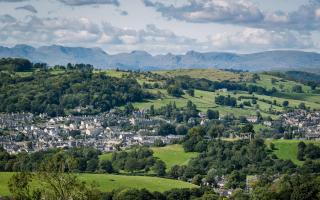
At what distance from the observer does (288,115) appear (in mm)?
168500

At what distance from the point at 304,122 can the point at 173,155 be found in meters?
64.7

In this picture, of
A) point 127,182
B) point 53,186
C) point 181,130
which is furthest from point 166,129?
point 53,186

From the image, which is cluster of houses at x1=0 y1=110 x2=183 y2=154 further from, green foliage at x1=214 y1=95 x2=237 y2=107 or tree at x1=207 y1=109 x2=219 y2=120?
green foliage at x1=214 y1=95 x2=237 y2=107

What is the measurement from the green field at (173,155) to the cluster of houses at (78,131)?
1243 centimetres

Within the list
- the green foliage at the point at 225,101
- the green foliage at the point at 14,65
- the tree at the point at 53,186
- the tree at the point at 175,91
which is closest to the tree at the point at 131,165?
the tree at the point at 53,186

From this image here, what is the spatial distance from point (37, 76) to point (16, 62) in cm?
1467

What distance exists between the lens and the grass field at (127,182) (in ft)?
254

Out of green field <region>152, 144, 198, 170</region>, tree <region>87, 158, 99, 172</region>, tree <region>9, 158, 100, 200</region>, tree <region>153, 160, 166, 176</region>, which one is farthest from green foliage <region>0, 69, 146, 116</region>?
tree <region>9, 158, 100, 200</region>

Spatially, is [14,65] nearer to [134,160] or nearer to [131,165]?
[134,160]

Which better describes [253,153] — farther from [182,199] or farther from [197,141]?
[182,199]

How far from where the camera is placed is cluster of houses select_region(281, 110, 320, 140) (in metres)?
142

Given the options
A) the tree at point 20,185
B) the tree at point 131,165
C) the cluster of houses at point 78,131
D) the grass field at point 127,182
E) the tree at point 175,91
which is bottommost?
the cluster of houses at point 78,131

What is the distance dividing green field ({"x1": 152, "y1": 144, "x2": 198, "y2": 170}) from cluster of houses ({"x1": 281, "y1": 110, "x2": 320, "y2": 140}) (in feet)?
121

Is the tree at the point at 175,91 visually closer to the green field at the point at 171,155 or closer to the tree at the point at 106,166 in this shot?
the green field at the point at 171,155
